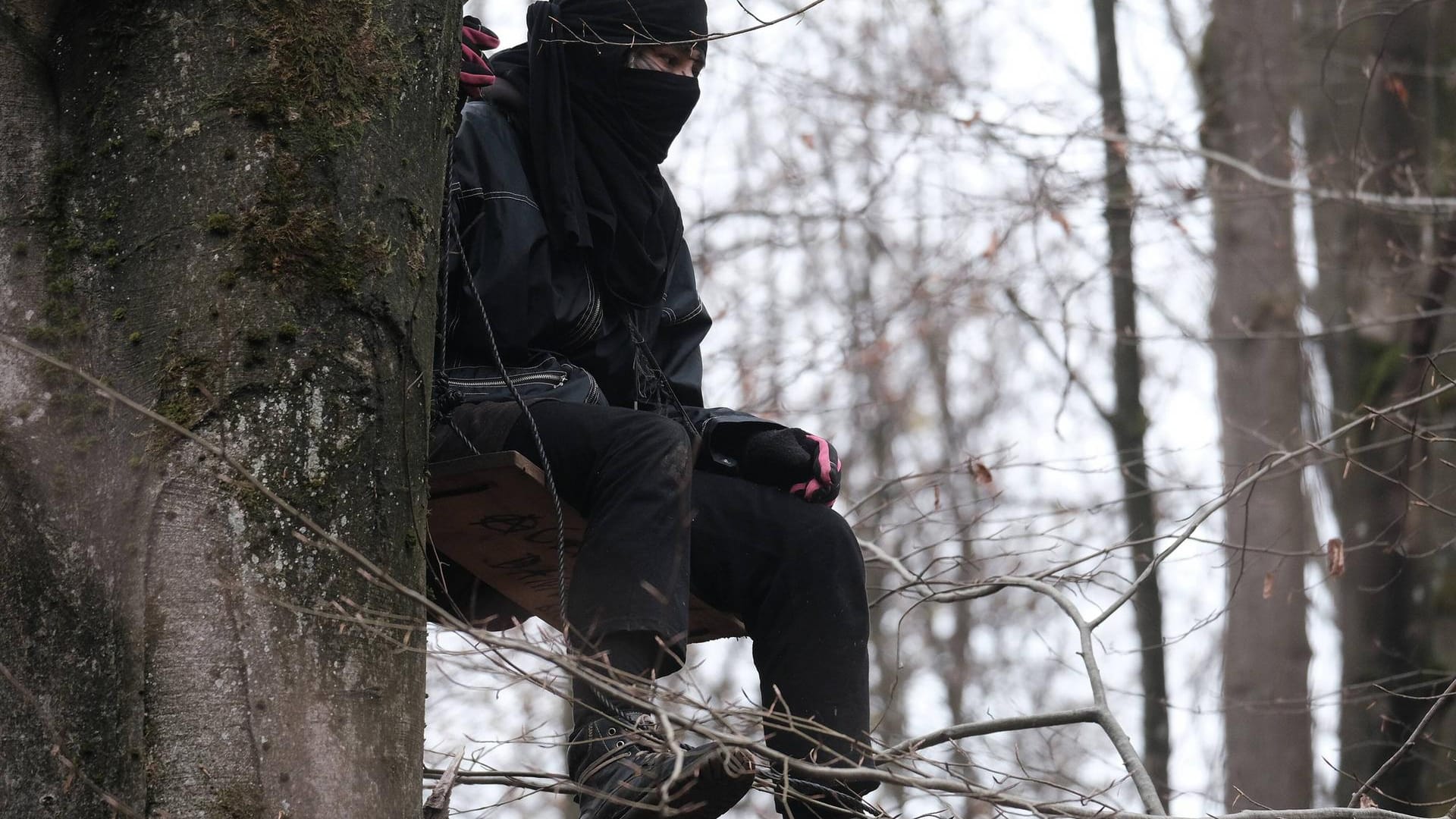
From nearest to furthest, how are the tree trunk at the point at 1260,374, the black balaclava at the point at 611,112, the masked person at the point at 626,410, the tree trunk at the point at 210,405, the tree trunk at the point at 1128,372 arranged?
the tree trunk at the point at 210,405 < the masked person at the point at 626,410 < the black balaclava at the point at 611,112 < the tree trunk at the point at 1260,374 < the tree trunk at the point at 1128,372

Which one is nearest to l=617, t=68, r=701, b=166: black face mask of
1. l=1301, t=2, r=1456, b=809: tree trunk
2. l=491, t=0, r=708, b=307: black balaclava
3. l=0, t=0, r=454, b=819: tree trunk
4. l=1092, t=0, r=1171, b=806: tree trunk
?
l=491, t=0, r=708, b=307: black balaclava

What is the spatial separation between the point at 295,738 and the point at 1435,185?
6.72 meters

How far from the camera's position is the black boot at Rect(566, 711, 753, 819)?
2328mm

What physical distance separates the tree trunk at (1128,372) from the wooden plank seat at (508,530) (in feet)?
17.0

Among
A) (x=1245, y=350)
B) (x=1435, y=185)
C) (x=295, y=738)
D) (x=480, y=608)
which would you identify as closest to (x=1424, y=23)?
(x=1435, y=185)

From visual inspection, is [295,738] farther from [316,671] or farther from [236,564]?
[236,564]

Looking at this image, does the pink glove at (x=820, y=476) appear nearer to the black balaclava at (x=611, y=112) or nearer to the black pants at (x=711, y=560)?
the black pants at (x=711, y=560)

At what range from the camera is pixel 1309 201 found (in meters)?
7.69

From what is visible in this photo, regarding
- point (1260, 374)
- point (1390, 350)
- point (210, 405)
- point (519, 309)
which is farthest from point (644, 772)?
point (1260, 374)

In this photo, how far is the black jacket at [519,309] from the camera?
9.50ft

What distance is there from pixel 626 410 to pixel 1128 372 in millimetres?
6956

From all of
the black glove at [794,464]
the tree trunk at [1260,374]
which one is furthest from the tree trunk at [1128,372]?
the black glove at [794,464]

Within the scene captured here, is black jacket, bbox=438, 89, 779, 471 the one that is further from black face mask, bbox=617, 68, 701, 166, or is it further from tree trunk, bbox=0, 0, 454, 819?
tree trunk, bbox=0, 0, 454, 819

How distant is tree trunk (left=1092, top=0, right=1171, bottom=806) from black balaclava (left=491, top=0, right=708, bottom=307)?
502 centimetres
